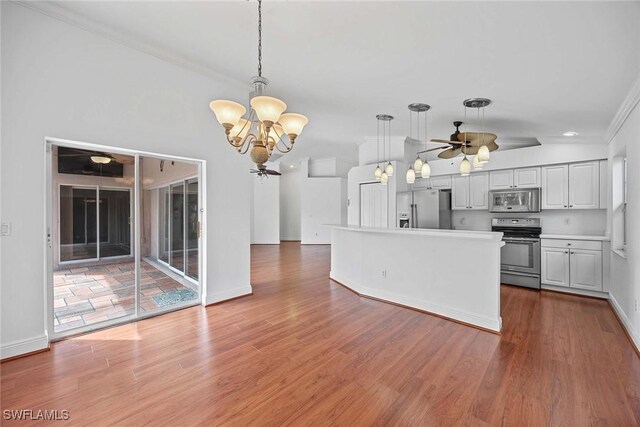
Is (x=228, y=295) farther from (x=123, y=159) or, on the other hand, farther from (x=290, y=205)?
(x=290, y=205)

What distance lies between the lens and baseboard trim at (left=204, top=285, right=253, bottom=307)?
3676 millimetres

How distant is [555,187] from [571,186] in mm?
207

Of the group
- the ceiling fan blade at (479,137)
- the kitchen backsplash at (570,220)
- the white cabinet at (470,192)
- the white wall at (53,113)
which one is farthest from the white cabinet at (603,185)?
the white wall at (53,113)

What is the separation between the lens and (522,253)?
4.76 metres

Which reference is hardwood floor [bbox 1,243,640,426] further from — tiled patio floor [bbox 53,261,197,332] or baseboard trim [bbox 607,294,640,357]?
tiled patio floor [bbox 53,261,197,332]

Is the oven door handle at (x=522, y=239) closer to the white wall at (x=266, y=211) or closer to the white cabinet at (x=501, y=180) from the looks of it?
the white cabinet at (x=501, y=180)

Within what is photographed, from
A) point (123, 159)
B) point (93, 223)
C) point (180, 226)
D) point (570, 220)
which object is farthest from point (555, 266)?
point (93, 223)

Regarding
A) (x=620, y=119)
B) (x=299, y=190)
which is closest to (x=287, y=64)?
(x=620, y=119)

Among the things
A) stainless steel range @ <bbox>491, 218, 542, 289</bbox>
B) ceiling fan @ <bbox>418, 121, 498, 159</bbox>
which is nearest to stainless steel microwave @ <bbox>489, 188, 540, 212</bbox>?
stainless steel range @ <bbox>491, 218, 542, 289</bbox>

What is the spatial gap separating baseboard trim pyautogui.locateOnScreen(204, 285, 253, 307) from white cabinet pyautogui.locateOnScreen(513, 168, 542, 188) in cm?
523

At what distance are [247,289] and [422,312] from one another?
2.51 metres

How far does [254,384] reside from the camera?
2.04 meters

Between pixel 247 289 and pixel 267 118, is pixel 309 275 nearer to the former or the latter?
pixel 247 289

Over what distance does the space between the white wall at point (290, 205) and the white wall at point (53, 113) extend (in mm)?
7575
